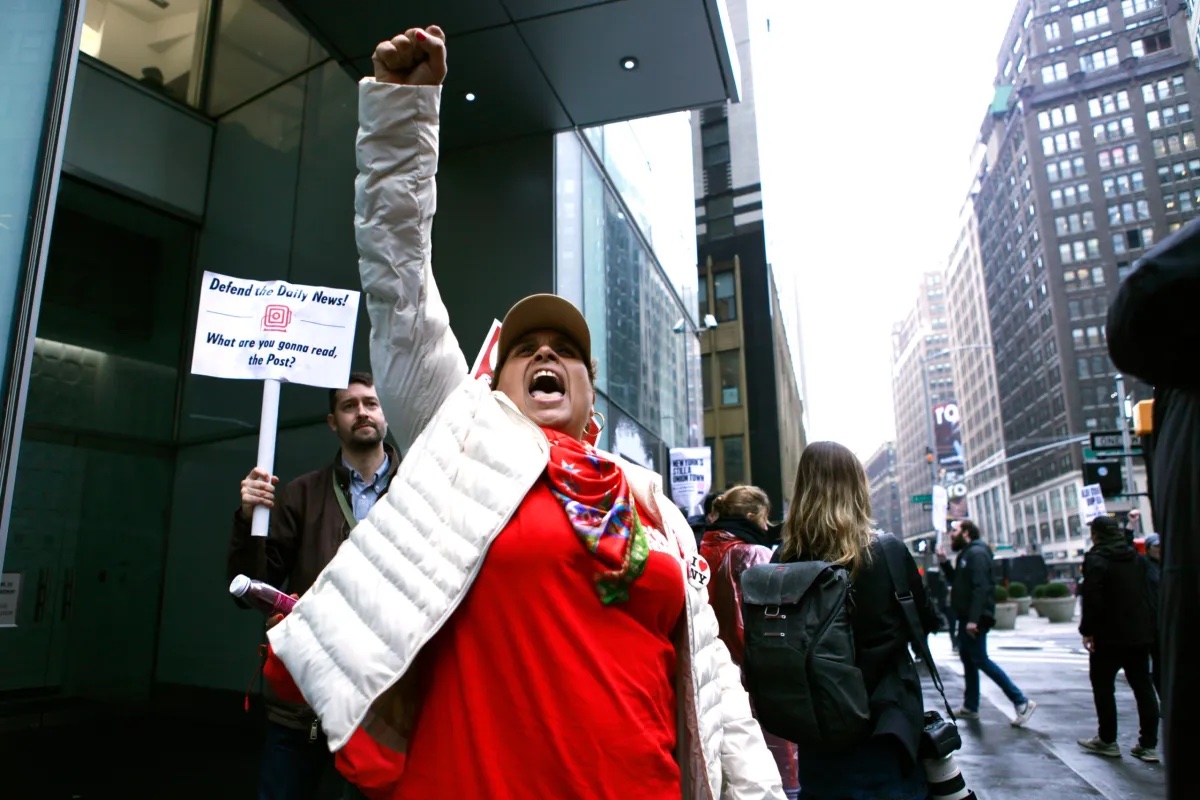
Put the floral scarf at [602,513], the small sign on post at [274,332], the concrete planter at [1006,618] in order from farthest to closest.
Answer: the concrete planter at [1006,618], the small sign on post at [274,332], the floral scarf at [602,513]

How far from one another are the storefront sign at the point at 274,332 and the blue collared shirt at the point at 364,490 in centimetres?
39

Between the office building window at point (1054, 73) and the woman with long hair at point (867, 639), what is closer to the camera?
the woman with long hair at point (867, 639)

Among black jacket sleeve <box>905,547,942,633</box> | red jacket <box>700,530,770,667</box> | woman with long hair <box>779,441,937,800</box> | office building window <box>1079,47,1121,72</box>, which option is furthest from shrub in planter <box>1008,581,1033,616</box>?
woman with long hair <box>779,441,937,800</box>

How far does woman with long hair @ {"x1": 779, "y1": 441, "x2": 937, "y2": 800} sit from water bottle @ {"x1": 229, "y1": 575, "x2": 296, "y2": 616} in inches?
74.9

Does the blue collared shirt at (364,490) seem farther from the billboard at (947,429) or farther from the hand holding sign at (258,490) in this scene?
the billboard at (947,429)

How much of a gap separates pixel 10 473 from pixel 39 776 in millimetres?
4704

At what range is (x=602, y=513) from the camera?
5.42 feet

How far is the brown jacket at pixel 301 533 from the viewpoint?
9.41 ft

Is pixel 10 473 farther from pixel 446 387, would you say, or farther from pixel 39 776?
pixel 39 776

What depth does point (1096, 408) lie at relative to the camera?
3145 inches

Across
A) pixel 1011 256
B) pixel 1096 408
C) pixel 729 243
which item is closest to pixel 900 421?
pixel 1011 256

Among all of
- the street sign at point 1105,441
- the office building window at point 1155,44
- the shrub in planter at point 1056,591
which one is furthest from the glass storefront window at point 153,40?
the shrub in planter at point 1056,591

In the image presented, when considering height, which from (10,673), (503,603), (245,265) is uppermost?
(245,265)

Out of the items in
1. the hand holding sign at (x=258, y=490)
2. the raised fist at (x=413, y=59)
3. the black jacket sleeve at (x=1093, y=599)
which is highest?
the raised fist at (x=413, y=59)
